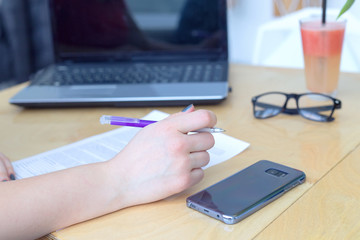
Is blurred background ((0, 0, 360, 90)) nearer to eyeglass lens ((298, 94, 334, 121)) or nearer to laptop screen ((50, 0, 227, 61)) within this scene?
laptop screen ((50, 0, 227, 61))

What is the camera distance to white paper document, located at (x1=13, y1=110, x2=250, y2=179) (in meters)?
0.64

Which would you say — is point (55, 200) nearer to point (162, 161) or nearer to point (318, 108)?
point (162, 161)

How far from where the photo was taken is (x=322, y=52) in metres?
0.83

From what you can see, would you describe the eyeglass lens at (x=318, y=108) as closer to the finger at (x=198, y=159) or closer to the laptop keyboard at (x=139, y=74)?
the laptop keyboard at (x=139, y=74)

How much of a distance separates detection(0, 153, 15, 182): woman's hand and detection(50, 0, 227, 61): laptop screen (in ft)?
1.53

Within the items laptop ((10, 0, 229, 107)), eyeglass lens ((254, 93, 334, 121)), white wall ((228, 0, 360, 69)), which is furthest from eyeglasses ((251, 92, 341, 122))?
white wall ((228, 0, 360, 69))

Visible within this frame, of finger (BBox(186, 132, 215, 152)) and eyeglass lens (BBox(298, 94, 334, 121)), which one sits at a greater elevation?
finger (BBox(186, 132, 215, 152))

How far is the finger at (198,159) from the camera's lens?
55cm

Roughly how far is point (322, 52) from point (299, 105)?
0.11 m

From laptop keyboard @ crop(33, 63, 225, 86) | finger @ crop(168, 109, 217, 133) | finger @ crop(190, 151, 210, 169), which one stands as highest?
finger @ crop(168, 109, 217, 133)

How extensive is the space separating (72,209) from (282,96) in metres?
0.52

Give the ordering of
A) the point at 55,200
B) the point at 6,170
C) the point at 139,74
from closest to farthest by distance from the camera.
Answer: the point at 55,200
the point at 6,170
the point at 139,74

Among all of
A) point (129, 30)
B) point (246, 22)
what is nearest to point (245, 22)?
point (246, 22)

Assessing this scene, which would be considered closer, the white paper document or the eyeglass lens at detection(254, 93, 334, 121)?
the white paper document
